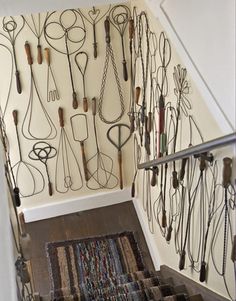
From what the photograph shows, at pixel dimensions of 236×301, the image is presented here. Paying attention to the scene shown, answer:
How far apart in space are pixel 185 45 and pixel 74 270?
2.38m

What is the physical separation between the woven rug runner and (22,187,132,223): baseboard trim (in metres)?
0.35

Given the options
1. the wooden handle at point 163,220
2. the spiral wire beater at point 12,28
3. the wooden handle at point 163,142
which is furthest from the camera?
the spiral wire beater at point 12,28

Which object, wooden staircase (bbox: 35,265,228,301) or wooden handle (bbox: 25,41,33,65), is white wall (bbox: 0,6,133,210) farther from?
wooden staircase (bbox: 35,265,228,301)

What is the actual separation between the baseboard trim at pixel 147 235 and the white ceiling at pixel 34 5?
197 cm

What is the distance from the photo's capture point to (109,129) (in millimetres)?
4160

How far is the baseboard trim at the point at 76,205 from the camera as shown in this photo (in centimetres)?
436

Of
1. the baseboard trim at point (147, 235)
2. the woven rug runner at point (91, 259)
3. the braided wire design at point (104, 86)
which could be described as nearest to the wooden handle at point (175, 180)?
the baseboard trim at point (147, 235)

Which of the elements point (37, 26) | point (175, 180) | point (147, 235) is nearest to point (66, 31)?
point (37, 26)

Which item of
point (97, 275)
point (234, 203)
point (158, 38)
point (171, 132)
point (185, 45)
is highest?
point (158, 38)

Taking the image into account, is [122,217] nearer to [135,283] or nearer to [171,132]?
[135,283]

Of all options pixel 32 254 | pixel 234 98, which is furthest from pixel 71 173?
pixel 234 98

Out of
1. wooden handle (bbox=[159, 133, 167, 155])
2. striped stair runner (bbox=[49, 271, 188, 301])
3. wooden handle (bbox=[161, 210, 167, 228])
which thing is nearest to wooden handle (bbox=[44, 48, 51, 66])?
wooden handle (bbox=[159, 133, 167, 155])

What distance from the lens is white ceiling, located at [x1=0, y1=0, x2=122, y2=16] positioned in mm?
2731

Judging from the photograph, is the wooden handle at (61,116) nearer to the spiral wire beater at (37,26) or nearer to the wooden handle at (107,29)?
the spiral wire beater at (37,26)
